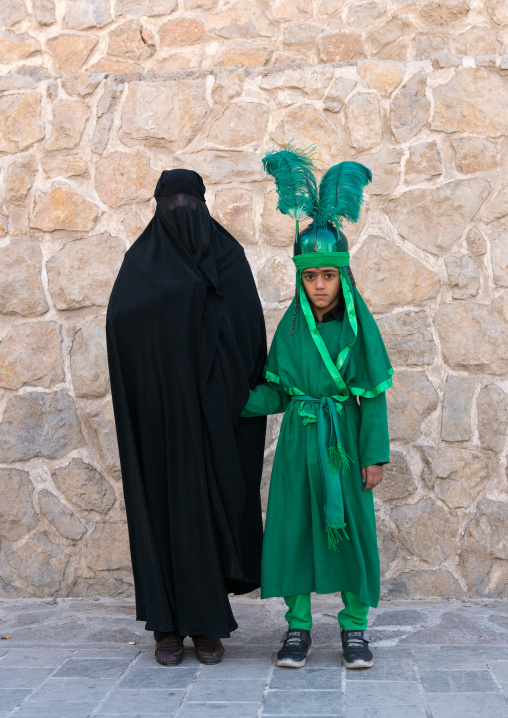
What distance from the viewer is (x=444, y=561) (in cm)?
381

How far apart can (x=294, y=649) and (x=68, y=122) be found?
8.96ft

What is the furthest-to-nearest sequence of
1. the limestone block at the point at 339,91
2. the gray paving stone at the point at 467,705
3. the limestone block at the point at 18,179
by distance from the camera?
1. the limestone block at the point at 18,179
2. the limestone block at the point at 339,91
3. the gray paving stone at the point at 467,705

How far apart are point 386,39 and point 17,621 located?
13.6ft

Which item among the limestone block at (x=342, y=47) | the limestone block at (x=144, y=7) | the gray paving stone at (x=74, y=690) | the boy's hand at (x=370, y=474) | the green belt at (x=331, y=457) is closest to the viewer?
the gray paving stone at (x=74, y=690)

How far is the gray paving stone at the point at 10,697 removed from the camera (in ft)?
8.36

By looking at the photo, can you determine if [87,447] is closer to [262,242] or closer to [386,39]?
[262,242]

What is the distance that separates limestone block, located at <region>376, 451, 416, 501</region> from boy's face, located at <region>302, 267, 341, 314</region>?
114 cm

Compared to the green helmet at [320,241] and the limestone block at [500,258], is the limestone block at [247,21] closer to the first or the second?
the limestone block at [500,258]

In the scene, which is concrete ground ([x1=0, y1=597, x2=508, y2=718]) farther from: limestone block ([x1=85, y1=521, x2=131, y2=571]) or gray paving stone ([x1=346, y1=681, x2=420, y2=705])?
limestone block ([x1=85, y1=521, x2=131, y2=571])

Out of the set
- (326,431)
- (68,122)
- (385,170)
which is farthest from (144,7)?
(326,431)

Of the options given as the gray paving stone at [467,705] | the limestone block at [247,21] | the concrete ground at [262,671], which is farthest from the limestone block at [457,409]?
the limestone block at [247,21]

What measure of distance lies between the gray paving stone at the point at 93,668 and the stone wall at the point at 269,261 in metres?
0.98

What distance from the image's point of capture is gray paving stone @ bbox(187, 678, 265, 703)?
2562 millimetres

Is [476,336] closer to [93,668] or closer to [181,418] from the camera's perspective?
[181,418]
